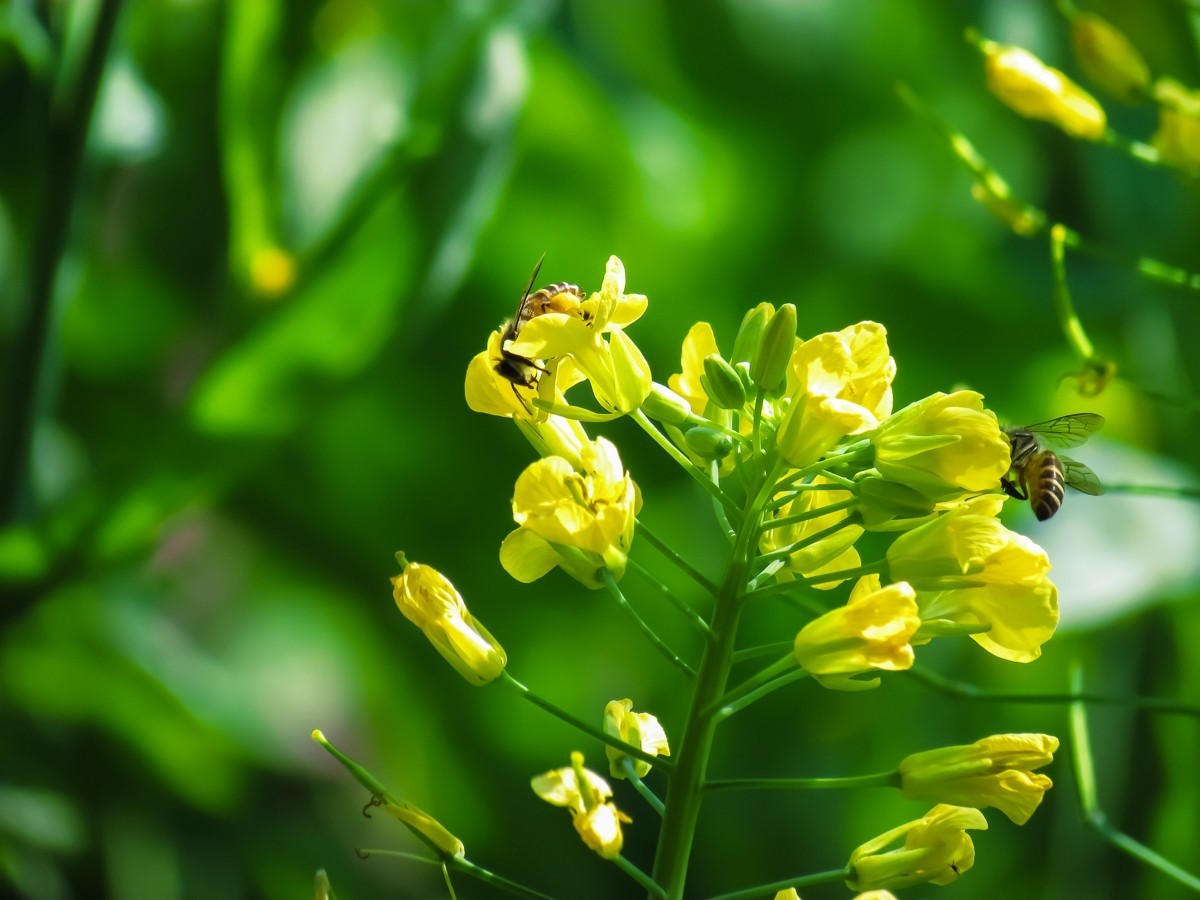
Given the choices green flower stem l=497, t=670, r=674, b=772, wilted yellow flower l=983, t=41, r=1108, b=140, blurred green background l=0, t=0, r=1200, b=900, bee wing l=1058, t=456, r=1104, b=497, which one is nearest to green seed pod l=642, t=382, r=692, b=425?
green flower stem l=497, t=670, r=674, b=772

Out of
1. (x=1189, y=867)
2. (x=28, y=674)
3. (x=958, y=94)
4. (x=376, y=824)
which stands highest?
(x=958, y=94)

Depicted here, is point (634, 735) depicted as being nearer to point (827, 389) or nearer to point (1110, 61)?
point (827, 389)

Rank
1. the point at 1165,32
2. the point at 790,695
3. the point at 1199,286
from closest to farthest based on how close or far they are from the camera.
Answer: the point at 1199,286 → the point at 790,695 → the point at 1165,32

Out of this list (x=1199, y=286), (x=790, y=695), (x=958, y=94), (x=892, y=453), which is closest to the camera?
(x=892, y=453)

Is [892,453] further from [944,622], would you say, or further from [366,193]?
[366,193]

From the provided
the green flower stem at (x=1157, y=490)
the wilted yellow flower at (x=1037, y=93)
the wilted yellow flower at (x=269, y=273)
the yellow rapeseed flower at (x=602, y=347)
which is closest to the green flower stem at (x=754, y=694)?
the yellow rapeseed flower at (x=602, y=347)

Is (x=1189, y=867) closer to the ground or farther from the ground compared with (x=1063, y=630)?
closer to the ground

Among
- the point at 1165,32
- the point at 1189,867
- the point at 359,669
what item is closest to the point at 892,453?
the point at 1189,867

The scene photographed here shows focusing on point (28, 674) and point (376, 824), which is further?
point (376, 824)
